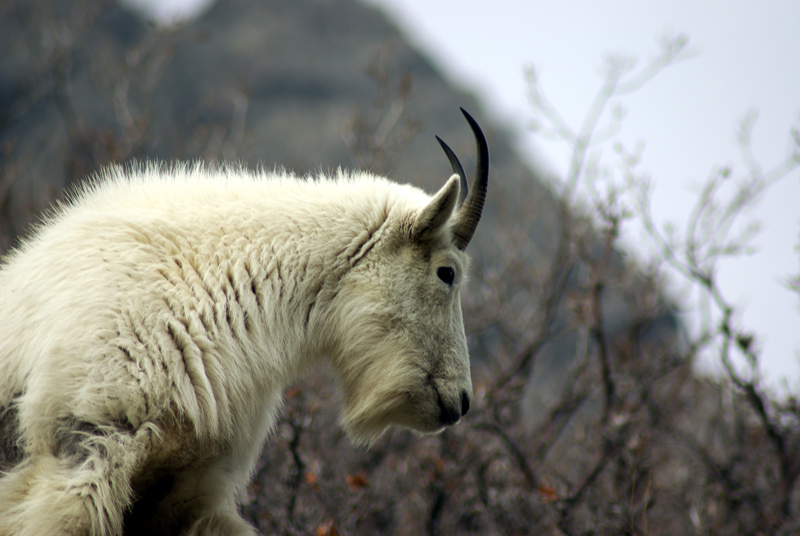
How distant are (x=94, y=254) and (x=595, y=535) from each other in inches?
131

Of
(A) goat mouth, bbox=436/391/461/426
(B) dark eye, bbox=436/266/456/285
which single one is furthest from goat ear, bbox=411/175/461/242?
(A) goat mouth, bbox=436/391/461/426

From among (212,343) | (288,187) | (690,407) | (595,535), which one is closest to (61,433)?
(212,343)

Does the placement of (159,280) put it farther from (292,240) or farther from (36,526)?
(36,526)

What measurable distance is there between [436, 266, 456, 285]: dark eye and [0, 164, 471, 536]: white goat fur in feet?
0.10

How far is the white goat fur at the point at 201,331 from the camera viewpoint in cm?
268

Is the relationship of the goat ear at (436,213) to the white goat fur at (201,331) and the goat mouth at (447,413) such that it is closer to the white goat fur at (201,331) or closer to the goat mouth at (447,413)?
the white goat fur at (201,331)

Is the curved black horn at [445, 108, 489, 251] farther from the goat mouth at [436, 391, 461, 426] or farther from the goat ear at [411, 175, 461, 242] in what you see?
the goat mouth at [436, 391, 461, 426]

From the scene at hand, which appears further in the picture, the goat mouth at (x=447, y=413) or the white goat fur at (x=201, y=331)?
the goat mouth at (x=447, y=413)

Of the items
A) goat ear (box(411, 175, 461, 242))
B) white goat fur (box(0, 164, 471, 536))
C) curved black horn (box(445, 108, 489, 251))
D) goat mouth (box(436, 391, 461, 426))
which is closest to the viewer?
white goat fur (box(0, 164, 471, 536))

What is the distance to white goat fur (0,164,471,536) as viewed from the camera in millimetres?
2684

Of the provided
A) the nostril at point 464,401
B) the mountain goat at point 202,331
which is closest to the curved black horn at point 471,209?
the mountain goat at point 202,331

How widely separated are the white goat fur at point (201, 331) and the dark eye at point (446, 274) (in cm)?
3

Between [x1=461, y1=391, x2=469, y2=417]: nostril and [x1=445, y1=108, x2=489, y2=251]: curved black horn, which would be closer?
[x1=461, y1=391, x2=469, y2=417]: nostril

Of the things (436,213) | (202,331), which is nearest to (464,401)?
(436,213)
